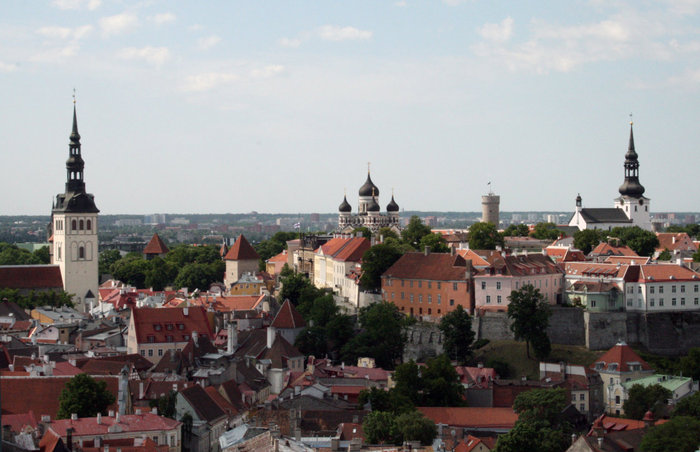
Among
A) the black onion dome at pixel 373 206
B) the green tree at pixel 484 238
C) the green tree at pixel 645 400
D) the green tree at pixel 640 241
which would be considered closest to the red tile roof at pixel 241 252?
the green tree at pixel 484 238

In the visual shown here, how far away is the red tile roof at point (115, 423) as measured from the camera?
45.2 m

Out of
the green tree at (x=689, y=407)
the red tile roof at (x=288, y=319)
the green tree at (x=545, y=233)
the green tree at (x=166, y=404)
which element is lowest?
the green tree at (x=689, y=407)

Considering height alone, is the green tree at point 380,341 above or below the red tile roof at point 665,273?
below

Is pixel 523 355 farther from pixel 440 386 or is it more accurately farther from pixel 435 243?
pixel 435 243

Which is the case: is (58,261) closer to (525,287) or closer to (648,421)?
(525,287)

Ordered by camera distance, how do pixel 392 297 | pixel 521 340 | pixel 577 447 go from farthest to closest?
Result: pixel 392 297, pixel 521 340, pixel 577 447

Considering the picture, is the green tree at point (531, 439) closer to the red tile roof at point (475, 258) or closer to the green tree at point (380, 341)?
the green tree at point (380, 341)

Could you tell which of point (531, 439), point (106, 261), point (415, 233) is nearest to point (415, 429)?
point (531, 439)

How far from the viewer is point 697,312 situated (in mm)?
70000

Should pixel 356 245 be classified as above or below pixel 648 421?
above

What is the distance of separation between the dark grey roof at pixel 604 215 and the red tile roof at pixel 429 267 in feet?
180

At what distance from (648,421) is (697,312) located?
671 inches

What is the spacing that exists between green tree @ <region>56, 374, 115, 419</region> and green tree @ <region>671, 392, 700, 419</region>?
27.5 meters

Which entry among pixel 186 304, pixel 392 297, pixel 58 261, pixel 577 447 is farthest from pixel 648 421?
pixel 58 261
